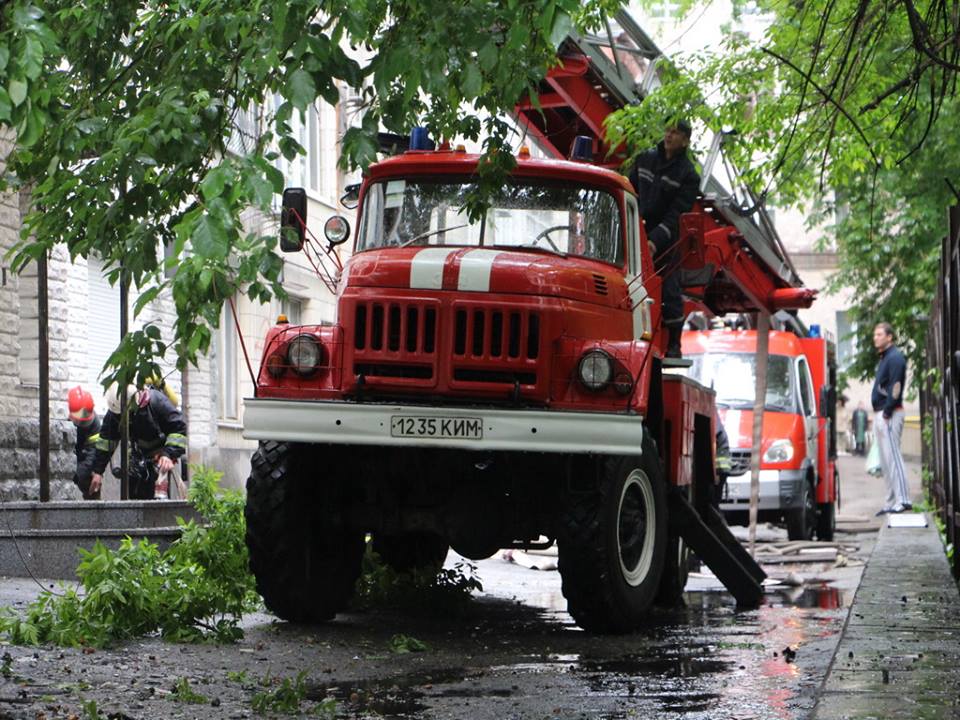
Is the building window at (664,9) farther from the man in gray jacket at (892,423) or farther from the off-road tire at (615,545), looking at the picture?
the off-road tire at (615,545)

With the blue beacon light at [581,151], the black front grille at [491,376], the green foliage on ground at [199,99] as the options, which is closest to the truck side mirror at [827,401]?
the blue beacon light at [581,151]

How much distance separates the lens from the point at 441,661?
8.06 metres

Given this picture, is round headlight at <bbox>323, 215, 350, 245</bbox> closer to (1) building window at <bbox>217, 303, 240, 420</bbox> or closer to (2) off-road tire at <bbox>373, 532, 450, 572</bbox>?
(2) off-road tire at <bbox>373, 532, 450, 572</bbox>

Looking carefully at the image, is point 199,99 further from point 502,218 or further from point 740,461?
point 740,461

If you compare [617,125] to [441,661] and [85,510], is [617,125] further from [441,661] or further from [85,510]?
[441,661]

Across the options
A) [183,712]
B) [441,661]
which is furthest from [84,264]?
[183,712]

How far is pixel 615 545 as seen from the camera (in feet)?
29.5

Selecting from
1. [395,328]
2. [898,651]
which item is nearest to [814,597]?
[395,328]

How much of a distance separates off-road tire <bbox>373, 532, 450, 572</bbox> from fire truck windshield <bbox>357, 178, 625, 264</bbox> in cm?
193

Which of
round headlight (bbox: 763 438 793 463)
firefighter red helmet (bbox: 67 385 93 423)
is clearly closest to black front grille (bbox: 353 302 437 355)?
firefighter red helmet (bbox: 67 385 93 423)

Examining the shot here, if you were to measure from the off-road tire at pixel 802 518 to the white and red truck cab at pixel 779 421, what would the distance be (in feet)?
0.04

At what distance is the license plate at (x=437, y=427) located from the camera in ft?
28.5

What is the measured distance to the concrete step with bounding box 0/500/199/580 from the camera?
37.5ft

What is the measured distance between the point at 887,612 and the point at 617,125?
688cm
